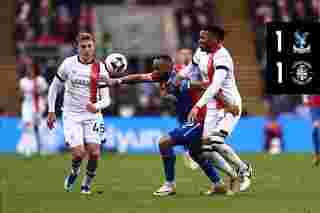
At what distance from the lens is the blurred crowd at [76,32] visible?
34.2 meters

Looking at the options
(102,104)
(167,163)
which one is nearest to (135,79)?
(102,104)

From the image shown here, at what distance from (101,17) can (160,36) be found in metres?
1.98

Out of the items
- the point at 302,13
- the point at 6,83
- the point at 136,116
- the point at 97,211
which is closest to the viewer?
the point at 97,211

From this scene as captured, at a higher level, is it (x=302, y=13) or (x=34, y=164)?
(x=302, y=13)

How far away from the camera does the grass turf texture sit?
13859mm

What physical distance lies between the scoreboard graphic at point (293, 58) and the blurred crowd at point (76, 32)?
21.8 m

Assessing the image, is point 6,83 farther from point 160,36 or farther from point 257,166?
point 257,166

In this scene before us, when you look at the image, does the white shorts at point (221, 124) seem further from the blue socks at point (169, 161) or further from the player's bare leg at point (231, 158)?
the blue socks at point (169, 161)

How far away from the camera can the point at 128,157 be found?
27.4 meters

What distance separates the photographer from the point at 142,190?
16.7 metres

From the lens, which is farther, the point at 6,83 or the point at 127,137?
the point at 6,83

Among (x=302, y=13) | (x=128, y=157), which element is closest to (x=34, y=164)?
(x=128, y=157)

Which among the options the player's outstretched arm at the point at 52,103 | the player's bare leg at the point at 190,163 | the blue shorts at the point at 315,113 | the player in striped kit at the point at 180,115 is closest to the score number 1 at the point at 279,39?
the player in striped kit at the point at 180,115

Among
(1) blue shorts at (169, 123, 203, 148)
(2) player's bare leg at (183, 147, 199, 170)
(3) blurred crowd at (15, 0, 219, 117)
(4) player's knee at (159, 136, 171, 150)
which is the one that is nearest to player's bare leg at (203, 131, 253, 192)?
(1) blue shorts at (169, 123, 203, 148)
